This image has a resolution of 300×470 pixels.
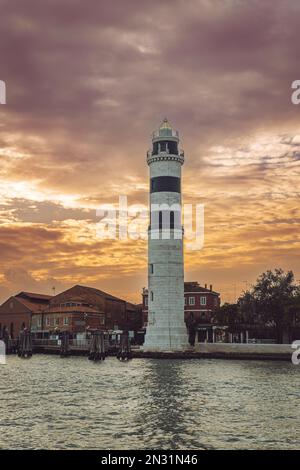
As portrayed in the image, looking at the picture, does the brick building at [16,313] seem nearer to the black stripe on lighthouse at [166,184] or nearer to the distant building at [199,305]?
the distant building at [199,305]

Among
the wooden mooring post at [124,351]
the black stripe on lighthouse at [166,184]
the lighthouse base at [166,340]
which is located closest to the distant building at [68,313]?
the lighthouse base at [166,340]

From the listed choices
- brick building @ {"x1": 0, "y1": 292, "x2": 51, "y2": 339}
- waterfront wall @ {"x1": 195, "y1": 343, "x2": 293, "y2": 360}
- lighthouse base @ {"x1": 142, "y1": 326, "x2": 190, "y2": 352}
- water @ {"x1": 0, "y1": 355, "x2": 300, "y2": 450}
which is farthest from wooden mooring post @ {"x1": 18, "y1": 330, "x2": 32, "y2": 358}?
water @ {"x1": 0, "y1": 355, "x2": 300, "y2": 450}

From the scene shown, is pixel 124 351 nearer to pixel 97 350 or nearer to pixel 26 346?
pixel 97 350

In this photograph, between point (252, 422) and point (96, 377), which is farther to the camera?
point (96, 377)

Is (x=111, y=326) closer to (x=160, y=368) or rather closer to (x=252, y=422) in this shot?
(x=160, y=368)

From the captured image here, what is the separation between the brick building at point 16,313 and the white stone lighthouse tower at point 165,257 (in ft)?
119

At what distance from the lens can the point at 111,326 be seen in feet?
378

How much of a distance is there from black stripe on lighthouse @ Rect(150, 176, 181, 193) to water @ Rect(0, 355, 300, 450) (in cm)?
3114

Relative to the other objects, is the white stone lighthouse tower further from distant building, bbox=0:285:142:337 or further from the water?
the water

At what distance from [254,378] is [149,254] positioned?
113ft

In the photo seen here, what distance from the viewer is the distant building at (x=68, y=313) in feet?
350

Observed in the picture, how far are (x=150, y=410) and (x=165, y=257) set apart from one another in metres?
48.9
